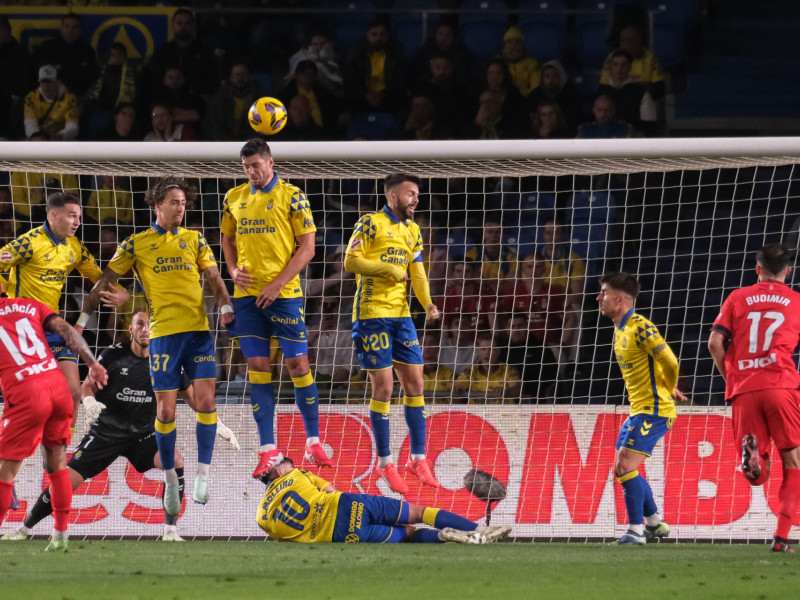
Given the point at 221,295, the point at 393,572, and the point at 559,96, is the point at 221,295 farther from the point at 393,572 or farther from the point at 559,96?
the point at 559,96

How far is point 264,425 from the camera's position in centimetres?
780

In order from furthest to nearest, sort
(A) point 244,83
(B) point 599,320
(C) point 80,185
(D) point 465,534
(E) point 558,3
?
(E) point 558,3 → (A) point 244,83 → (C) point 80,185 → (B) point 599,320 → (D) point 465,534

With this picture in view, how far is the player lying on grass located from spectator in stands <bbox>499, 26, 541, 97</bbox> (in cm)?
587

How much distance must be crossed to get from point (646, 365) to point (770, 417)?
883 mm

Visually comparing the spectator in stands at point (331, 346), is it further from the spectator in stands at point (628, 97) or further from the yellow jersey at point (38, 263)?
the spectator in stands at point (628, 97)

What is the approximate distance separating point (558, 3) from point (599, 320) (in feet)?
15.1

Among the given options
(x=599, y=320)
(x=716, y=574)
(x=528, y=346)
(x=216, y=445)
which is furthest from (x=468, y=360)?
(x=716, y=574)

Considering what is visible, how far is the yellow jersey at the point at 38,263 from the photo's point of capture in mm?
8180

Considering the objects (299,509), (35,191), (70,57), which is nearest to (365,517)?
(299,509)

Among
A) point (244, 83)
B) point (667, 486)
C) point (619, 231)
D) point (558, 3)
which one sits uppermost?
point (558, 3)

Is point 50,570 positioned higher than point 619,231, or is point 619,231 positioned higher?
point 619,231

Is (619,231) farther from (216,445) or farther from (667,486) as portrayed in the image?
(216,445)

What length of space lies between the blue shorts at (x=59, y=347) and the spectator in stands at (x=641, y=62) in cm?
610

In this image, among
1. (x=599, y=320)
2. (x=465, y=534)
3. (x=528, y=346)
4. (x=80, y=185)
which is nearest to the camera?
(x=465, y=534)
